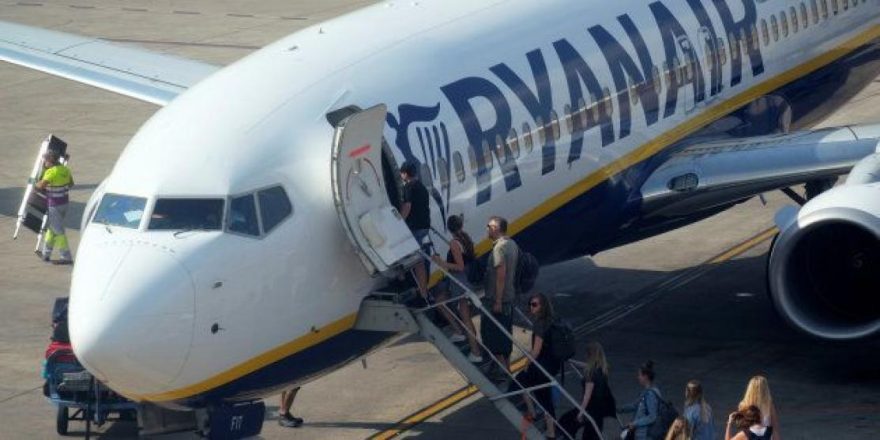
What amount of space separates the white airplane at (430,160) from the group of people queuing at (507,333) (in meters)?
0.42

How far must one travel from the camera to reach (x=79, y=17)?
5262 cm

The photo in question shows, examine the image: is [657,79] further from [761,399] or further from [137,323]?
[137,323]

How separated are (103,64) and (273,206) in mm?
11755

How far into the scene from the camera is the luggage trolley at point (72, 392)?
68.2ft

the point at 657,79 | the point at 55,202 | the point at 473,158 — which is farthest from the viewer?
the point at 55,202

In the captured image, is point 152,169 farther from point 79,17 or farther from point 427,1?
point 79,17

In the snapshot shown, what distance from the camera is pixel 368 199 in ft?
61.8

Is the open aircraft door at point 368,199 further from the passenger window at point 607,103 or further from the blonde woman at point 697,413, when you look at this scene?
the passenger window at point 607,103

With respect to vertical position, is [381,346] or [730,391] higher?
[381,346]

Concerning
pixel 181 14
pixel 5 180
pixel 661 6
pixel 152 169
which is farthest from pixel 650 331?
pixel 181 14

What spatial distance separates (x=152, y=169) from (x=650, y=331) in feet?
28.6

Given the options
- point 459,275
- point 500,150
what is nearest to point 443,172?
point 459,275

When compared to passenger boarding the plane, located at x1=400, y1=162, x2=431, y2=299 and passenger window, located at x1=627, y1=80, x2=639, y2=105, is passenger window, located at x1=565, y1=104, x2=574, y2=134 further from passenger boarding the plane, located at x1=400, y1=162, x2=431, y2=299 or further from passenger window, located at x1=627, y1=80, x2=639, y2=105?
passenger boarding the plane, located at x1=400, y1=162, x2=431, y2=299

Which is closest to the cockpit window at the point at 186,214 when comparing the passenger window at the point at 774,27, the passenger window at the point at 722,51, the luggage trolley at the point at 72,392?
the luggage trolley at the point at 72,392
